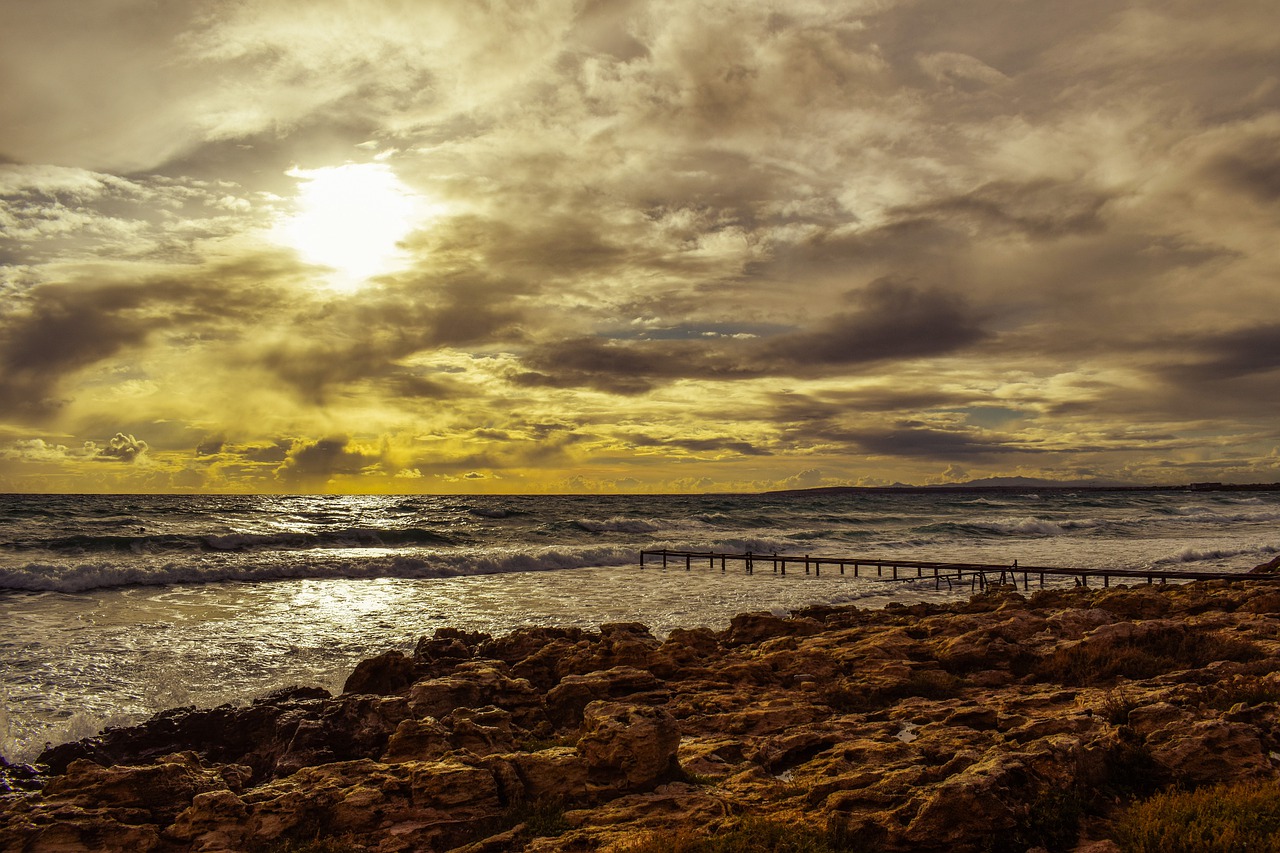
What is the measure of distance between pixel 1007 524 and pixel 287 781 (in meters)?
79.9

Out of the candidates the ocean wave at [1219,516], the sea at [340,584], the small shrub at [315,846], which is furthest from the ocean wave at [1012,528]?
the small shrub at [315,846]

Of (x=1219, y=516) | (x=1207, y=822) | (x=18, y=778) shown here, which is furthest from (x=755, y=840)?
(x=1219, y=516)

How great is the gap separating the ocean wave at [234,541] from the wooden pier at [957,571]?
22199 mm

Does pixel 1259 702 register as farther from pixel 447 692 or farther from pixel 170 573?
pixel 170 573

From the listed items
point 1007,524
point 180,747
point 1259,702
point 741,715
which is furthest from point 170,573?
point 1007,524

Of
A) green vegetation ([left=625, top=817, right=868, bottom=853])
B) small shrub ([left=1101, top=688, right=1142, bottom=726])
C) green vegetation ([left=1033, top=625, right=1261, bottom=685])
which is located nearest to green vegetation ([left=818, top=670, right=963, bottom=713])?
green vegetation ([left=1033, top=625, right=1261, bottom=685])

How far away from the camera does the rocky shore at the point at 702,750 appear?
26.8ft

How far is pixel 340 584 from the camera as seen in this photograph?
39625mm

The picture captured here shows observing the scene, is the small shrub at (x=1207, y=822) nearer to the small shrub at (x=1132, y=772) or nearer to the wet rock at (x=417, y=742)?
the small shrub at (x=1132, y=772)

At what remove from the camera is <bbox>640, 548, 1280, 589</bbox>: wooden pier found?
108 feet

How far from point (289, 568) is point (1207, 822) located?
45.5 m

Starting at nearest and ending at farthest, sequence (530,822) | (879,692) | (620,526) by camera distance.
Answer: (530,822)
(879,692)
(620,526)

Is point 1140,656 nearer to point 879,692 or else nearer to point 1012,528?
point 879,692

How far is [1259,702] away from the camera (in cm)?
1062
